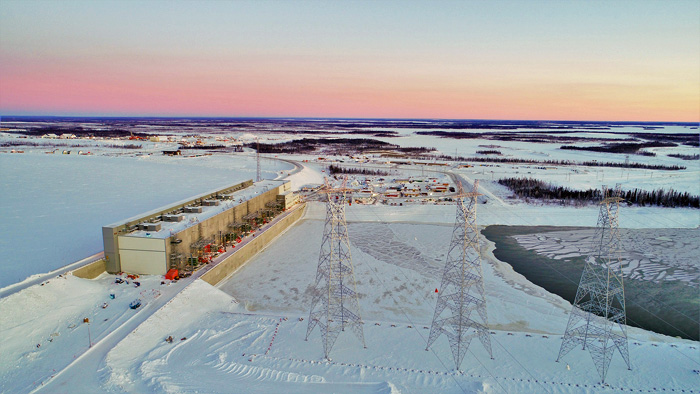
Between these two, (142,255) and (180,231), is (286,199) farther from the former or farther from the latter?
(142,255)

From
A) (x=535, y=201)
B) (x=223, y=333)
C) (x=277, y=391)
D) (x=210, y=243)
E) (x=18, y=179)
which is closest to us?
(x=277, y=391)

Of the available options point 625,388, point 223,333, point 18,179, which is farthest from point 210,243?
point 18,179

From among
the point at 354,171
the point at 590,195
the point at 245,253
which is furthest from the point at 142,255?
the point at 354,171

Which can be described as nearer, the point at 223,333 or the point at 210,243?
the point at 223,333

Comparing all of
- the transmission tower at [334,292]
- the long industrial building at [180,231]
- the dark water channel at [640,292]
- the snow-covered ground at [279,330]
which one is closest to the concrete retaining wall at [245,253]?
the snow-covered ground at [279,330]

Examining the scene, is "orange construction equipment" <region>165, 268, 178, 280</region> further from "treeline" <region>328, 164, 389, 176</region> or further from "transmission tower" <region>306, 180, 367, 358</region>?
"treeline" <region>328, 164, 389, 176</region>

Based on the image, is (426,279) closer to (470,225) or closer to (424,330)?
(424,330)

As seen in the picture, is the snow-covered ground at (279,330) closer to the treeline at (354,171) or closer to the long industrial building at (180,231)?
the long industrial building at (180,231)
